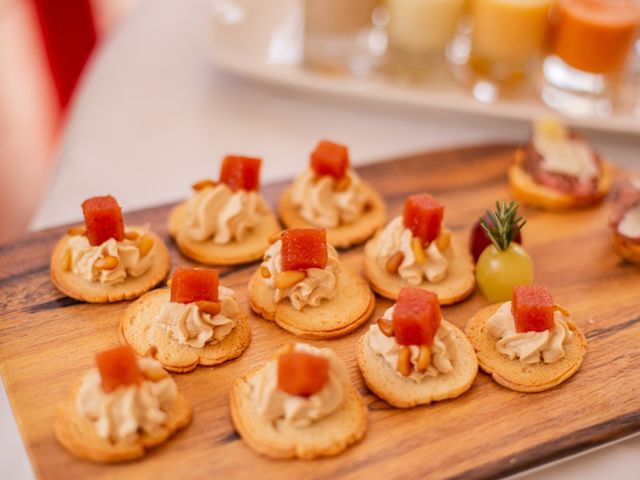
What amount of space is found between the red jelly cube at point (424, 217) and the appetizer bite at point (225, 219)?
18.9 inches

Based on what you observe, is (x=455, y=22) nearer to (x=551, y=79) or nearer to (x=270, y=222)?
(x=551, y=79)

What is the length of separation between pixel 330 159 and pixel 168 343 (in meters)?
0.86

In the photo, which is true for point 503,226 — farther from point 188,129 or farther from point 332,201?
point 188,129

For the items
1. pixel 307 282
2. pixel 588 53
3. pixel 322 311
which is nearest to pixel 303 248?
pixel 307 282

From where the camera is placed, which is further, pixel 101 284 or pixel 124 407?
pixel 101 284

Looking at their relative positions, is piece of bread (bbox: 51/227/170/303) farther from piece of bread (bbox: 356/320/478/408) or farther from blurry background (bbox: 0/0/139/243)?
blurry background (bbox: 0/0/139/243)

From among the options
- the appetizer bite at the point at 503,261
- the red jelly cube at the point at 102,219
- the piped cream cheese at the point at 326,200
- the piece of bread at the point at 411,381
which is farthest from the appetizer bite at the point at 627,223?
the red jelly cube at the point at 102,219

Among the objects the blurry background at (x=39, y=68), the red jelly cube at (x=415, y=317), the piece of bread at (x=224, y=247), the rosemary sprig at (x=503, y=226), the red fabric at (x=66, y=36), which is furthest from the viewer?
the red fabric at (x=66, y=36)

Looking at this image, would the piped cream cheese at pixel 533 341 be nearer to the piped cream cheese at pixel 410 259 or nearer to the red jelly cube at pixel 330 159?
the piped cream cheese at pixel 410 259

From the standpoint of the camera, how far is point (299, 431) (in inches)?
75.7

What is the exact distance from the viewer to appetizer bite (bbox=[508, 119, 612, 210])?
2867mm

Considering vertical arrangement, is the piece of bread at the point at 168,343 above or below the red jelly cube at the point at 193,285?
below

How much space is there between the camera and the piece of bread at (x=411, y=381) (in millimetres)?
2031

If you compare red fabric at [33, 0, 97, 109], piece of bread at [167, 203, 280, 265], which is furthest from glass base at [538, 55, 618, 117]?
red fabric at [33, 0, 97, 109]
